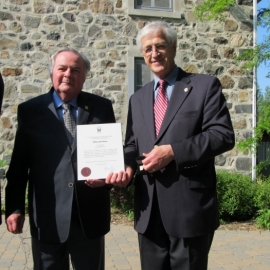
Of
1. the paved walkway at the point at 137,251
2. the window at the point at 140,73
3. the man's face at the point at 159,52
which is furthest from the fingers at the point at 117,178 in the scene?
the window at the point at 140,73

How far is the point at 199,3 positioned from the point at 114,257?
19.2 ft

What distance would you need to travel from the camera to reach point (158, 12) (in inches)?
324

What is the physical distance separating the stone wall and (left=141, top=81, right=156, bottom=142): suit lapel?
540 cm

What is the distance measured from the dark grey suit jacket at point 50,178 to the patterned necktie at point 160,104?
43 cm

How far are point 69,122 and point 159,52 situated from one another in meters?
0.77

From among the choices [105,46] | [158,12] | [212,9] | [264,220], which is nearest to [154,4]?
[158,12]

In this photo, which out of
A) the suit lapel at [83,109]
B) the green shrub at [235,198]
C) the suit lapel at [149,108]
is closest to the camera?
the suit lapel at [149,108]

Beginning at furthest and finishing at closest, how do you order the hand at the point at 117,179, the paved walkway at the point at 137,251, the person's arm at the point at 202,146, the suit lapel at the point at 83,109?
1. the paved walkway at the point at 137,251
2. the suit lapel at the point at 83,109
3. the hand at the point at 117,179
4. the person's arm at the point at 202,146

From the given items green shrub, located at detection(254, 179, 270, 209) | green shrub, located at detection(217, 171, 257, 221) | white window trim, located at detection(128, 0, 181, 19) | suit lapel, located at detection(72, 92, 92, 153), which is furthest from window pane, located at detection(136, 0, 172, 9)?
suit lapel, located at detection(72, 92, 92, 153)

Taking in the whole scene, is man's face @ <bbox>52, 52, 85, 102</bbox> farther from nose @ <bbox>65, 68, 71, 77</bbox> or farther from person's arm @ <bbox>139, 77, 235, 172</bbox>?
person's arm @ <bbox>139, 77, 235, 172</bbox>

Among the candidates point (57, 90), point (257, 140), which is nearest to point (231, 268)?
point (57, 90)

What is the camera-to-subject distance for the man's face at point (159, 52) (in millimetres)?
2582

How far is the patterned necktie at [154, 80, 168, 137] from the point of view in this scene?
256cm

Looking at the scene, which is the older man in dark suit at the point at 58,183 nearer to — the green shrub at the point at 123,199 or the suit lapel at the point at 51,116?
the suit lapel at the point at 51,116
